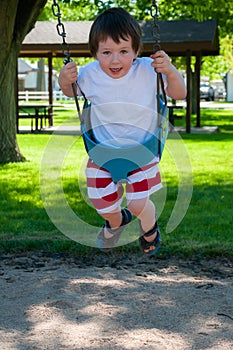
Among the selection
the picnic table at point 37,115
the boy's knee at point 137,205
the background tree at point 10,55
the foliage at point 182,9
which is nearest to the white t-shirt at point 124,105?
the boy's knee at point 137,205

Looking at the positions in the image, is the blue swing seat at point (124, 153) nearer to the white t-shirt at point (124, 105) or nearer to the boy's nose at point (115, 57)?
the white t-shirt at point (124, 105)

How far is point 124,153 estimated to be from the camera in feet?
12.4

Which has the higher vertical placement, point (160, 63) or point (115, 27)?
point (115, 27)

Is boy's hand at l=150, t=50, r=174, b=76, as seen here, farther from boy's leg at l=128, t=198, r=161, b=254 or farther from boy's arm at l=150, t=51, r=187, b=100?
boy's leg at l=128, t=198, r=161, b=254

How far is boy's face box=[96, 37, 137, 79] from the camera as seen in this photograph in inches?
147

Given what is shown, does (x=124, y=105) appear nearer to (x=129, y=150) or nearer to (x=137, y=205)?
(x=129, y=150)

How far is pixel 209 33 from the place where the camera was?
810 inches

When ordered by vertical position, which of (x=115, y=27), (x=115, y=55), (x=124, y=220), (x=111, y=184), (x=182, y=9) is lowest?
(x=124, y=220)

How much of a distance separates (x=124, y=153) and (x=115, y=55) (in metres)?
0.52

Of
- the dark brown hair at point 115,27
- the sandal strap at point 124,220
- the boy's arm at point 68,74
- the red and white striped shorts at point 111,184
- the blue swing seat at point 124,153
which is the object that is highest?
the dark brown hair at point 115,27

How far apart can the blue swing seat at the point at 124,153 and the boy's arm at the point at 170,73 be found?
0.15 meters

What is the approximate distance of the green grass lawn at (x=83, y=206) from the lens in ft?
20.5

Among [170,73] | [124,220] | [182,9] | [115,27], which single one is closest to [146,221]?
[124,220]

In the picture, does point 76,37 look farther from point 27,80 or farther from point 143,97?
point 27,80
